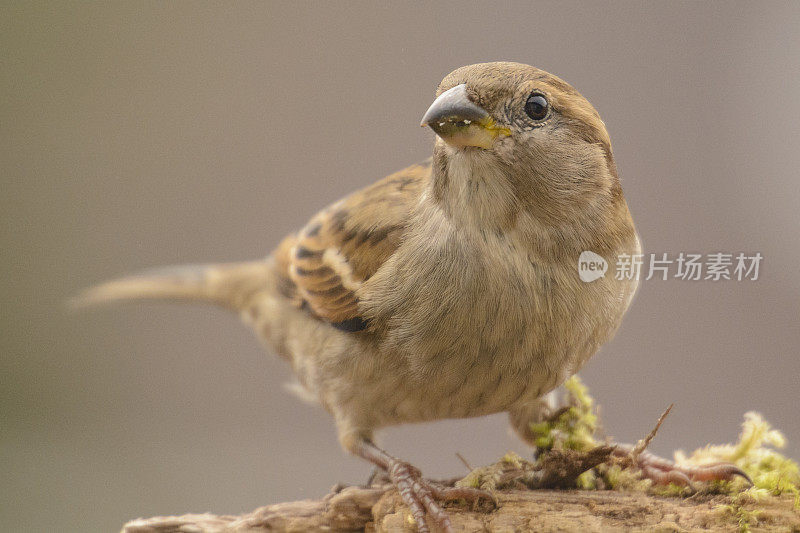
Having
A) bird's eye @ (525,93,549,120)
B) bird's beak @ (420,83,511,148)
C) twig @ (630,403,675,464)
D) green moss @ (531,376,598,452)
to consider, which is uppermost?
bird's eye @ (525,93,549,120)

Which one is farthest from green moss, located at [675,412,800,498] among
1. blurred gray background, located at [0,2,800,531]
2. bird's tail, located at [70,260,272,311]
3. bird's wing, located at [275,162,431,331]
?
bird's tail, located at [70,260,272,311]

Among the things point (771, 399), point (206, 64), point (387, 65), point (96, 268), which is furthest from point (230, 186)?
point (771, 399)

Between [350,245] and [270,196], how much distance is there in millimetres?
2083

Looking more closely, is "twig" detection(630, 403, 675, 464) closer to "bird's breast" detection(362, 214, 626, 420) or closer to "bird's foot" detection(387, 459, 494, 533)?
"bird's breast" detection(362, 214, 626, 420)

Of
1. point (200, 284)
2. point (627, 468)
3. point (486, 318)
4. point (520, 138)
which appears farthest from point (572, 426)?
point (200, 284)

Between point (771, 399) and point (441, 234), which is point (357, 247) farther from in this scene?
point (771, 399)

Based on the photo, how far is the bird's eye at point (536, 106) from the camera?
1860 millimetres

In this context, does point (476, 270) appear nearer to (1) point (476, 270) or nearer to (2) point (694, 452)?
(1) point (476, 270)

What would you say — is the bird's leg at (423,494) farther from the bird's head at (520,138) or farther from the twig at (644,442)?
the bird's head at (520,138)

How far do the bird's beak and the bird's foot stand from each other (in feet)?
3.11

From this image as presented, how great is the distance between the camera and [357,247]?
2396 mm

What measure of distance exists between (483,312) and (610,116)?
704 millimetres

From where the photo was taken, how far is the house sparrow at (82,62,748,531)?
187 centimetres

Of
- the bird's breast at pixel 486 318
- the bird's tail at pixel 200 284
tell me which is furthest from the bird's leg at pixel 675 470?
the bird's tail at pixel 200 284
